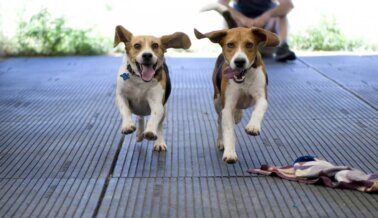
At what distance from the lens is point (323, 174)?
391 cm

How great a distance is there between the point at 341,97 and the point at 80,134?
279 cm

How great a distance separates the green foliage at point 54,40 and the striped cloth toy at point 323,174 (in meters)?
7.61

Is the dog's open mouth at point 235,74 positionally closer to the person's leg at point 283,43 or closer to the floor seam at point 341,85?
the floor seam at point 341,85

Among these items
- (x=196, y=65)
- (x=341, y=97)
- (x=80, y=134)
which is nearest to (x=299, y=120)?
(x=341, y=97)

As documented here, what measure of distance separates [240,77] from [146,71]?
0.60 meters

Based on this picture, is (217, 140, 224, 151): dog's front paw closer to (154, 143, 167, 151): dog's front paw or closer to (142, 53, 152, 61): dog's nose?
(154, 143, 167, 151): dog's front paw

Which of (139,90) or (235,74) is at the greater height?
(235,74)

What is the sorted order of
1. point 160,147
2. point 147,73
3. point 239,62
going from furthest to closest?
point 160,147
point 147,73
point 239,62

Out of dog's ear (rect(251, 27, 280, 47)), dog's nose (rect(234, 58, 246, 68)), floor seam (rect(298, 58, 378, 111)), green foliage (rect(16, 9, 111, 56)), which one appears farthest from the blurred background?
dog's nose (rect(234, 58, 246, 68))

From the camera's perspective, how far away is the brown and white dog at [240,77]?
14.1 feet

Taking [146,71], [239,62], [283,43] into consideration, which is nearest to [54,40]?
[283,43]

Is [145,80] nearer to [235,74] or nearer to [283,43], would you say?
[235,74]

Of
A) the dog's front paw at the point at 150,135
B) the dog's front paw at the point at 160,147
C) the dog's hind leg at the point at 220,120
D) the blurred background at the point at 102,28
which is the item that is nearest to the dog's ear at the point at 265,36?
the dog's hind leg at the point at 220,120

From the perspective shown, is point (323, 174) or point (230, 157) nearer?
point (323, 174)
